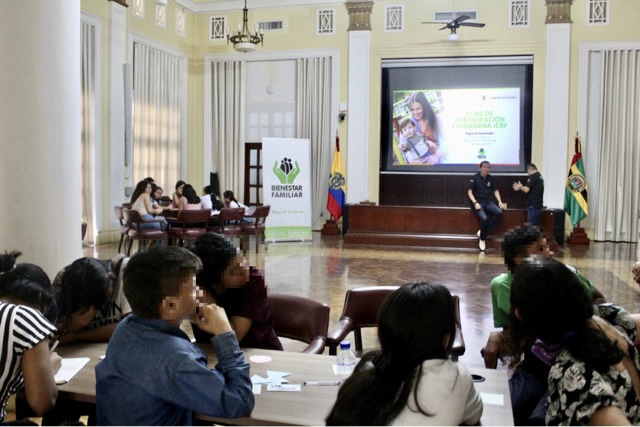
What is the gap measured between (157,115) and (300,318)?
995 cm

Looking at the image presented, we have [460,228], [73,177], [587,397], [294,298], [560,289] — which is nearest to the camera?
[587,397]

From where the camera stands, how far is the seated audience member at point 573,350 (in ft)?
5.81

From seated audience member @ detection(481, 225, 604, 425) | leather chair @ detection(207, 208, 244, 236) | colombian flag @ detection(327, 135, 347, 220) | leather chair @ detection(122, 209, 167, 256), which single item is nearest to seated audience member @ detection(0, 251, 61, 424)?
seated audience member @ detection(481, 225, 604, 425)

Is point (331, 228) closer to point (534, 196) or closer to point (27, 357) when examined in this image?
point (534, 196)

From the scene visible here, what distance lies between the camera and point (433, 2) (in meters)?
12.7

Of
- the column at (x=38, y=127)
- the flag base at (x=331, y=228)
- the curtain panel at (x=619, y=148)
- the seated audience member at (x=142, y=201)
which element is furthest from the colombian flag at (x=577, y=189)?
the column at (x=38, y=127)

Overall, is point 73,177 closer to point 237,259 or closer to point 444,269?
point 237,259

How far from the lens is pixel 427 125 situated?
12906 millimetres

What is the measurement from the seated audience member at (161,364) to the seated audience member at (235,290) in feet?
2.31

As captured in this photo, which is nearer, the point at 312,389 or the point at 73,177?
the point at 312,389

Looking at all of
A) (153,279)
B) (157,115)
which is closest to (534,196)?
(157,115)

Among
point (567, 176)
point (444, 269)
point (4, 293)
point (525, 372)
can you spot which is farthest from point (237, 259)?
point (567, 176)

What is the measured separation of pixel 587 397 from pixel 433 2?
1205cm

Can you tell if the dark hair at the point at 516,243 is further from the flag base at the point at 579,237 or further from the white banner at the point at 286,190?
the flag base at the point at 579,237
